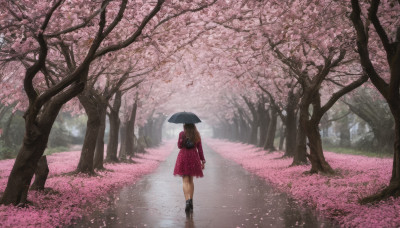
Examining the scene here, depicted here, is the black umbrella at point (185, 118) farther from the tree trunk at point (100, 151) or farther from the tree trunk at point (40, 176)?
the tree trunk at point (100, 151)

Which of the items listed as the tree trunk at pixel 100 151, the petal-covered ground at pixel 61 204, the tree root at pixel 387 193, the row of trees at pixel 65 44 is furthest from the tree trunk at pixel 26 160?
the tree trunk at pixel 100 151

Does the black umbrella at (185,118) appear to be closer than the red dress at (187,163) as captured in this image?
Yes

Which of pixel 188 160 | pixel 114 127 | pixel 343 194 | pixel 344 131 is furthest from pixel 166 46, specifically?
pixel 344 131

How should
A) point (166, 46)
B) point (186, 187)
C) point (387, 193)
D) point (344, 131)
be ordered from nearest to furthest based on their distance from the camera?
point (387, 193) < point (186, 187) < point (166, 46) < point (344, 131)

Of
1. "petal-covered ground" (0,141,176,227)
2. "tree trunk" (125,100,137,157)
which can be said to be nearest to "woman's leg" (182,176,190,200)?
"petal-covered ground" (0,141,176,227)

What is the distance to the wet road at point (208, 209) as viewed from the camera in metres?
8.88

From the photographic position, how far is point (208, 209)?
1074 cm

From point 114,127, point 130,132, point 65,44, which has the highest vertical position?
point 65,44

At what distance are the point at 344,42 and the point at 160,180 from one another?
951cm

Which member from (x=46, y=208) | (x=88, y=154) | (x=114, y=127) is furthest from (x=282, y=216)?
(x=114, y=127)

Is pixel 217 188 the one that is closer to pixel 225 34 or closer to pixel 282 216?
pixel 282 216

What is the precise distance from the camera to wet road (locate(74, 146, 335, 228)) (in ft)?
29.1

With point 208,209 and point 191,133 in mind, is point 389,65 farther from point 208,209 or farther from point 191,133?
point 208,209

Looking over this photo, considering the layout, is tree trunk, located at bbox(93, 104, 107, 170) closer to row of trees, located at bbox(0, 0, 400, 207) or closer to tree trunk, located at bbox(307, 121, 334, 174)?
row of trees, located at bbox(0, 0, 400, 207)
